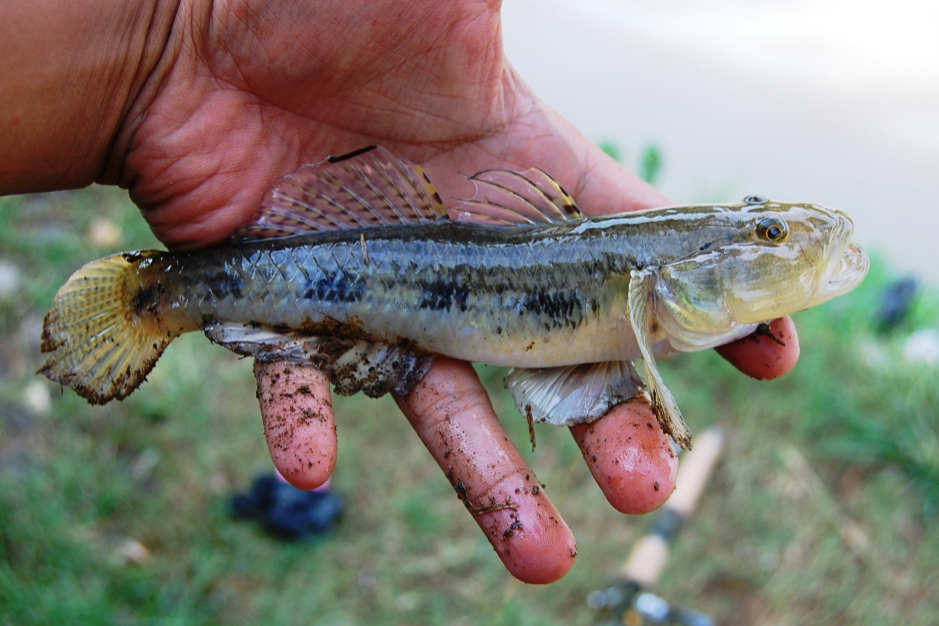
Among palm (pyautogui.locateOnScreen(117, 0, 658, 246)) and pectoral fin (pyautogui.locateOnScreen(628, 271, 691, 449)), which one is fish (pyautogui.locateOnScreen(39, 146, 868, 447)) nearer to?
pectoral fin (pyautogui.locateOnScreen(628, 271, 691, 449))

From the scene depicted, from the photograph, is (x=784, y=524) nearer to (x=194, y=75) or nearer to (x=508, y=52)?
(x=194, y=75)

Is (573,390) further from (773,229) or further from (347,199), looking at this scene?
(347,199)

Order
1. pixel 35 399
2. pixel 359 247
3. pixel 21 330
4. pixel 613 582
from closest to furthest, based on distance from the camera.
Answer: pixel 359 247 → pixel 613 582 → pixel 35 399 → pixel 21 330

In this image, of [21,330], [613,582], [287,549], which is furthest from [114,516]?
[613,582]

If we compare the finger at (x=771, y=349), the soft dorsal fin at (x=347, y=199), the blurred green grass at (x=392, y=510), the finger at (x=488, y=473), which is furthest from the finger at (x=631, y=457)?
the blurred green grass at (x=392, y=510)

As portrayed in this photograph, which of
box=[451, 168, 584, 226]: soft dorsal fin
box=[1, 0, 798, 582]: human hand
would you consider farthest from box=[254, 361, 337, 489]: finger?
box=[451, 168, 584, 226]: soft dorsal fin

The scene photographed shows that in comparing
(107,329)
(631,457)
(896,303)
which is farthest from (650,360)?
(896,303)
